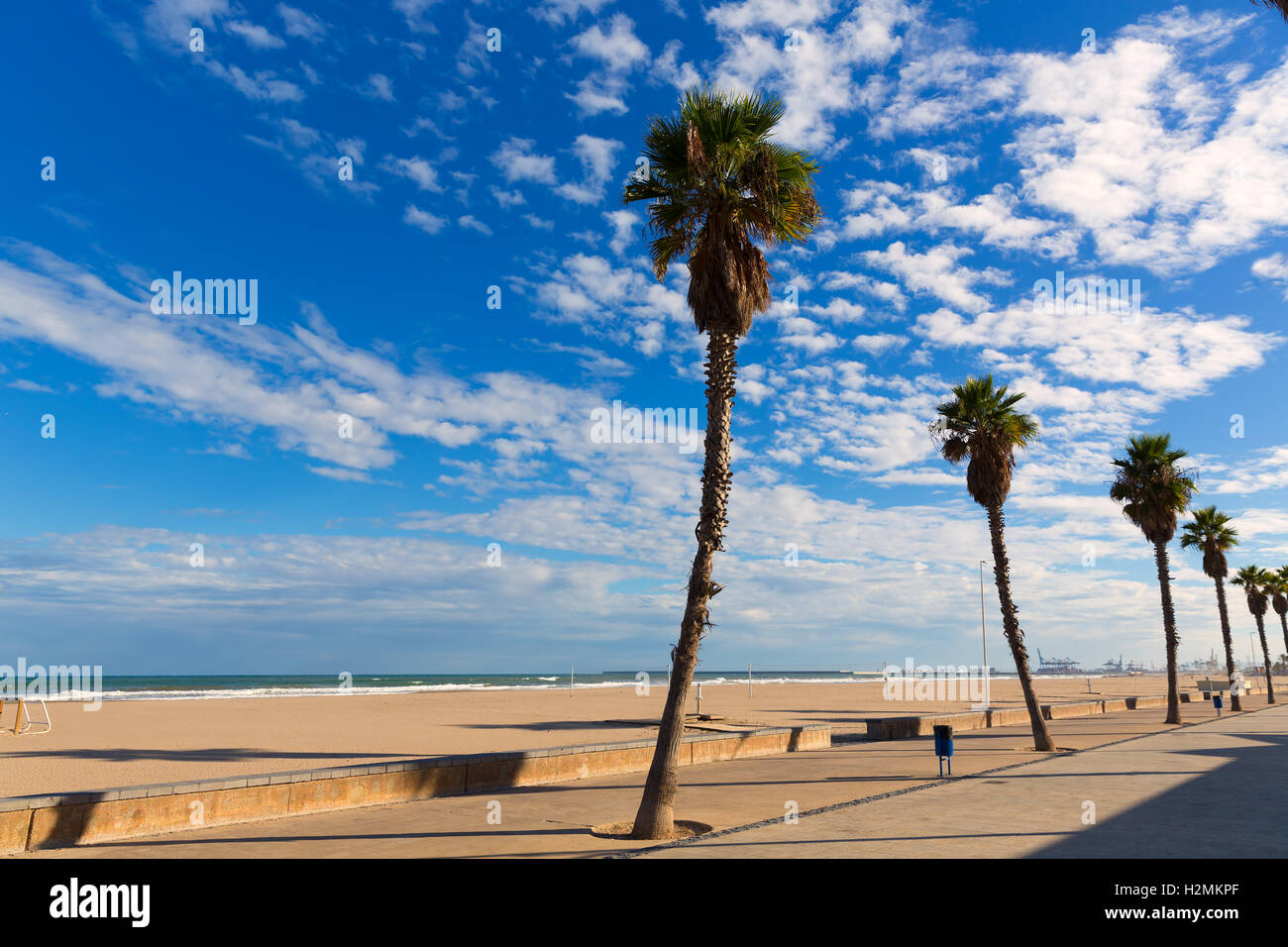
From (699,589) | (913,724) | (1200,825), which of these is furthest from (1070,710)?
(699,589)

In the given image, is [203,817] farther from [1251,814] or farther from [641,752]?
[1251,814]

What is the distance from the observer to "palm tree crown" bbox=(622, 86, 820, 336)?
37.2 ft

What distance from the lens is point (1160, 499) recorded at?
29.5m

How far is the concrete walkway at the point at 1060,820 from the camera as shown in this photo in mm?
8078

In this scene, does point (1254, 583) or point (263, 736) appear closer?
point (263, 736)

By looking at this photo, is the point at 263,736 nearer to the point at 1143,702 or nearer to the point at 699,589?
the point at 699,589

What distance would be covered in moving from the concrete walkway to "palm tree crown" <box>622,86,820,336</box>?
22.6ft

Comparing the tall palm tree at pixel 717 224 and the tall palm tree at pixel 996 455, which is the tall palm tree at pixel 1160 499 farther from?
the tall palm tree at pixel 717 224

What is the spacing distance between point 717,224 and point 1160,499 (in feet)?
84.9

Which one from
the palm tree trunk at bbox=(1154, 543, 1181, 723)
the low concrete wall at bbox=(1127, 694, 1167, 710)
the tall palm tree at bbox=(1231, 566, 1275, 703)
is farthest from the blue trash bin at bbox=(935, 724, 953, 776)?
the tall palm tree at bbox=(1231, 566, 1275, 703)

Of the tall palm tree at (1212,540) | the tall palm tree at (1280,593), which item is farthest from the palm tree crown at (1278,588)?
the tall palm tree at (1212,540)

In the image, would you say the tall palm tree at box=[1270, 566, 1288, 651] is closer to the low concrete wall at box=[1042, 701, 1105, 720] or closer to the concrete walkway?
the low concrete wall at box=[1042, 701, 1105, 720]

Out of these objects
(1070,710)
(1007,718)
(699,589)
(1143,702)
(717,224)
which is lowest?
(1143,702)
